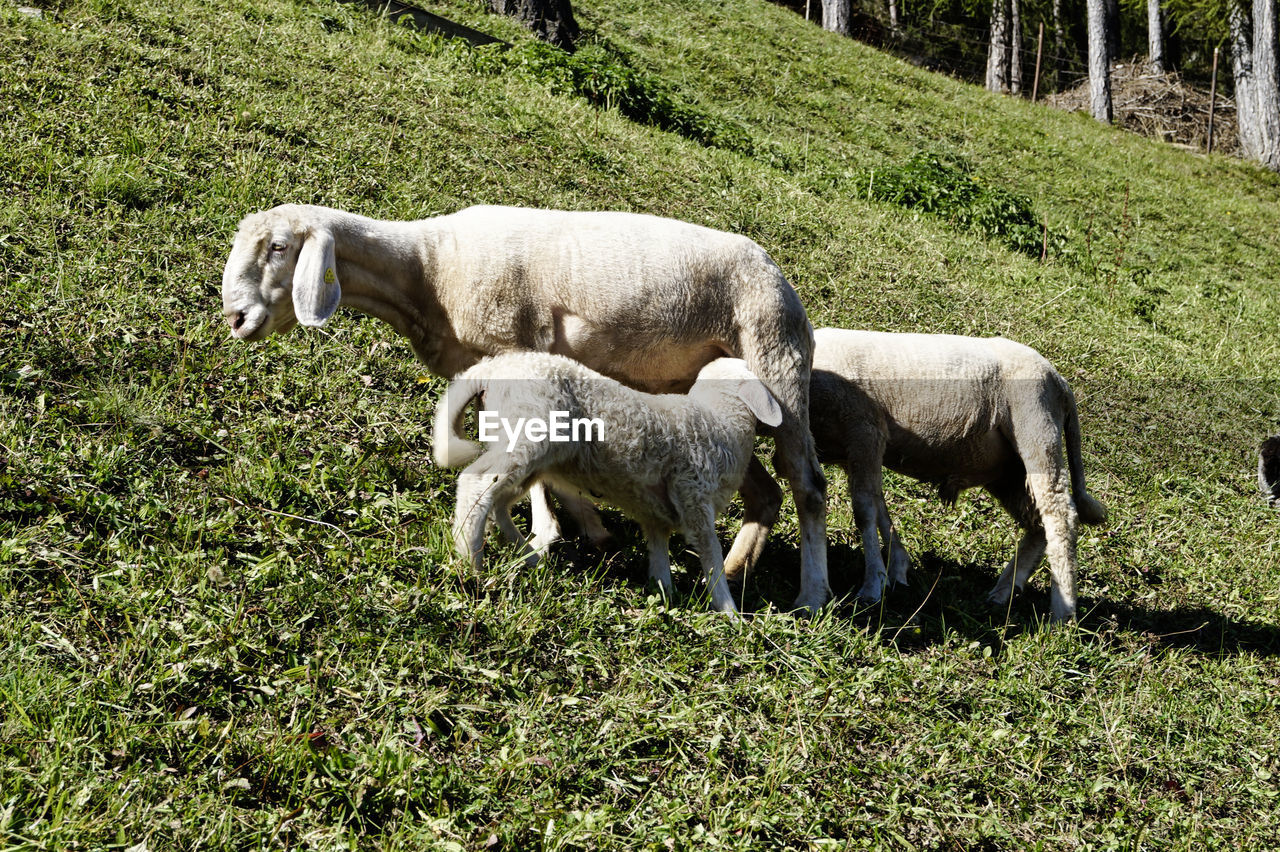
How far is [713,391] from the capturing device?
4.60m

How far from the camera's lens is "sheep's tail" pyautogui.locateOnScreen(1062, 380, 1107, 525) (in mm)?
5887

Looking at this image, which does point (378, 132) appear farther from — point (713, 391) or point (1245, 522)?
point (1245, 522)

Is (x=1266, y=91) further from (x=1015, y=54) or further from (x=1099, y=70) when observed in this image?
(x=1015, y=54)

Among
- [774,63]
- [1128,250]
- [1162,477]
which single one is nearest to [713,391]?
[1162,477]

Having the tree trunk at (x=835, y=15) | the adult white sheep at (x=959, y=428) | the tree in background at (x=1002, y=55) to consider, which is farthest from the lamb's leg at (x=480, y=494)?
the tree in background at (x=1002, y=55)

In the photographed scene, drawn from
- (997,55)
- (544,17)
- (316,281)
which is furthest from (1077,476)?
(997,55)

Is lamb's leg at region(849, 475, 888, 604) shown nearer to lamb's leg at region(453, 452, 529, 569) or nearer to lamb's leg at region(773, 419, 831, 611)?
lamb's leg at region(773, 419, 831, 611)

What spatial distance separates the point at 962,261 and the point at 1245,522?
12.5ft

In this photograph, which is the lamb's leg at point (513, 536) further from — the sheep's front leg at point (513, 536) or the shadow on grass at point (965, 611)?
the shadow on grass at point (965, 611)

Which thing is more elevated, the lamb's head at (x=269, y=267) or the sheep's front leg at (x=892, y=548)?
the lamb's head at (x=269, y=267)

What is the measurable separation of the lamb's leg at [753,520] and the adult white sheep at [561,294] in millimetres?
15

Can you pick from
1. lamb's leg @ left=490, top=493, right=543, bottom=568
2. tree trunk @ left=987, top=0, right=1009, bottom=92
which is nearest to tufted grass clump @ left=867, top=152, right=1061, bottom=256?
lamb's leg @ left=490, top=493, right=543, bottom=568

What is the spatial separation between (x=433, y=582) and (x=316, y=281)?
4.00ft

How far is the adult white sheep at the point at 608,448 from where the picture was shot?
3820 millimetres
